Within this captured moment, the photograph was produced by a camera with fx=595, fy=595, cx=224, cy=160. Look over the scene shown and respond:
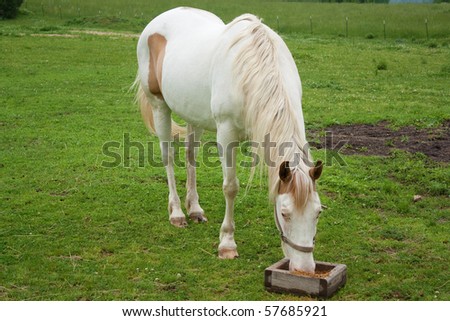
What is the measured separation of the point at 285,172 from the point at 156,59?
9.82 feet

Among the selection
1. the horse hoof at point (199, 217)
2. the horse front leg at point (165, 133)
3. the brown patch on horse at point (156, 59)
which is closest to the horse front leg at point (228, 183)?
the horse hoof at point (199, 217)

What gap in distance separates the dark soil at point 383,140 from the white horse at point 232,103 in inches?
132

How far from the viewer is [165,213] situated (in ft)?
23.3

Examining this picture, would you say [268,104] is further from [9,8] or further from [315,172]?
[9,8]

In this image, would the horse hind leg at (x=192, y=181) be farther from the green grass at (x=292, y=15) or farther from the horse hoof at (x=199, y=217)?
the green grass at (x=292, y=15)

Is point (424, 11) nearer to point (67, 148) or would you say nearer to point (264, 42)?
point (67, 148)


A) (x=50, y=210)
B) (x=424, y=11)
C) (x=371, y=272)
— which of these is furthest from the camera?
(x=424, y=11)

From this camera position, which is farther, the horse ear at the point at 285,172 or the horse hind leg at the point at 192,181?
the horse hind leg at the point at 192,181

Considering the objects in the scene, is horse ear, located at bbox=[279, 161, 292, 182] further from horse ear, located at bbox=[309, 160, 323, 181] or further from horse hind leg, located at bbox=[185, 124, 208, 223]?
horse hind leg, located at bbox=[185, 124, 208, 223]

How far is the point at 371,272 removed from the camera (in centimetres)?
540

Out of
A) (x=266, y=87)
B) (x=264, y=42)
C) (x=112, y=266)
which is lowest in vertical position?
(x=112, y=266)

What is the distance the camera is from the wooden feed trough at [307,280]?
15.4 ft
